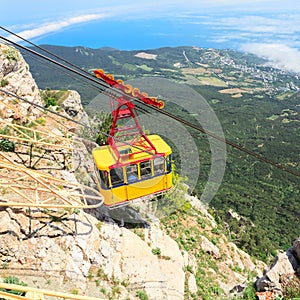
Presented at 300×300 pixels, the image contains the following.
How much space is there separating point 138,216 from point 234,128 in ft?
432

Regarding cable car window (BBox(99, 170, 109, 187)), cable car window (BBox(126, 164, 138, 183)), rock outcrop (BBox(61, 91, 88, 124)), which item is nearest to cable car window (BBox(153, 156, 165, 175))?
cable car window (BBox(126, 164, 138, 183))

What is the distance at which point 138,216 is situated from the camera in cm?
1755

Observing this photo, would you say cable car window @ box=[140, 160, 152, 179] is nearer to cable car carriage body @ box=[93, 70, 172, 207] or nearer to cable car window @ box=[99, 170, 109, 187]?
cable car carriage body @ box=[93, 70, 172, 207]

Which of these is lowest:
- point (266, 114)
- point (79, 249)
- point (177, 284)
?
point (266, 114)

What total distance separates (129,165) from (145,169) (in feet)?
3.14

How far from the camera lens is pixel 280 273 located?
1272 centimetres

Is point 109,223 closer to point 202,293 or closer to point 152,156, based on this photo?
point 152,156

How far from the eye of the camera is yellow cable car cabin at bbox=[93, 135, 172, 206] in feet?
42.7

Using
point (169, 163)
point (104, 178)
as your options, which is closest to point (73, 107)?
point (104, 178)

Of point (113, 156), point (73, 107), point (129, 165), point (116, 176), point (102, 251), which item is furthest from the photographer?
point (73, 107)

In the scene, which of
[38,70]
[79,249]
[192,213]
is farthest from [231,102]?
[79,249]

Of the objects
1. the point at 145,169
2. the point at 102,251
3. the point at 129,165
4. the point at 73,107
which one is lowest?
the point at 102,251

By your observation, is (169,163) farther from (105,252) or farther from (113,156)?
(105,252)

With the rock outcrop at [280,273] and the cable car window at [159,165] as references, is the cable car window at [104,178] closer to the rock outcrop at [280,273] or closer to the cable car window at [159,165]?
the cable car window at [159,165]
